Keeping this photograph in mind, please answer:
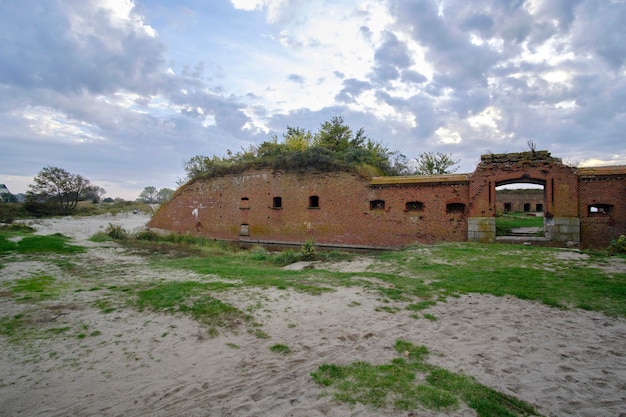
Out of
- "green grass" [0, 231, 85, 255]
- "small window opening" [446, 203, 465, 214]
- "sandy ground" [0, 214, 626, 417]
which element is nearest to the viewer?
"sandy ground" [0, 214, 626, 417]

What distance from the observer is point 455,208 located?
14047 millimetres

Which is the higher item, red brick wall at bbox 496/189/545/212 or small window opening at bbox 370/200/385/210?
red brick wall at bbox 496/189/545/212

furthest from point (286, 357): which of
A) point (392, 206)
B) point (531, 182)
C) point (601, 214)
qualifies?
point (601, 214)

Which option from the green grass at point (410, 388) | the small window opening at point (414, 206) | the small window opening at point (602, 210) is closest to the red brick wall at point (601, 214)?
the small window opening at point (602, 210)

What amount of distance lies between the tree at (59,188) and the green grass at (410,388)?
40.2m

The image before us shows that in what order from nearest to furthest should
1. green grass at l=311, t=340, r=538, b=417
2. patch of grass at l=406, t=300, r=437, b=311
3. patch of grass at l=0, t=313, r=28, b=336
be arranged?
green grass at l=311, t=340, r=538, b=417, patch of grass at l=0, t=313, r=28, b=336, patch of grass at l=406, t=300, r=437, b=311

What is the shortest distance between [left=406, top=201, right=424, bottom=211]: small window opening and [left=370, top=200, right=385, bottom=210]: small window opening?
1170mm

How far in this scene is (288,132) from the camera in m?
26.9

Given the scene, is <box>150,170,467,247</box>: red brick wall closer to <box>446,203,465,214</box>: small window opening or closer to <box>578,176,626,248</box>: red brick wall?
<box>446,203,465,214</box>: small window opening

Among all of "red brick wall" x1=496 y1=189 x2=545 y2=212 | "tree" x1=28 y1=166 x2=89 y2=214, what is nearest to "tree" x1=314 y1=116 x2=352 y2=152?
"red brick wall" x1=496 y1=189 x2=545 y2=212

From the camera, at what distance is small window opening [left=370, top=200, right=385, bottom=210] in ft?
50.1

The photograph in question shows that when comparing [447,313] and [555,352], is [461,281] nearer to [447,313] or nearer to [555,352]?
[447,313]

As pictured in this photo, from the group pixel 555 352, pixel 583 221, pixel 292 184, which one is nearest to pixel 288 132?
pixel 292 184

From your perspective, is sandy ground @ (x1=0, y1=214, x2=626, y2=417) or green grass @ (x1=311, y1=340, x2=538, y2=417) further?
sandy ground @ (x1=0, y1=214, x2=626, y2=417)
